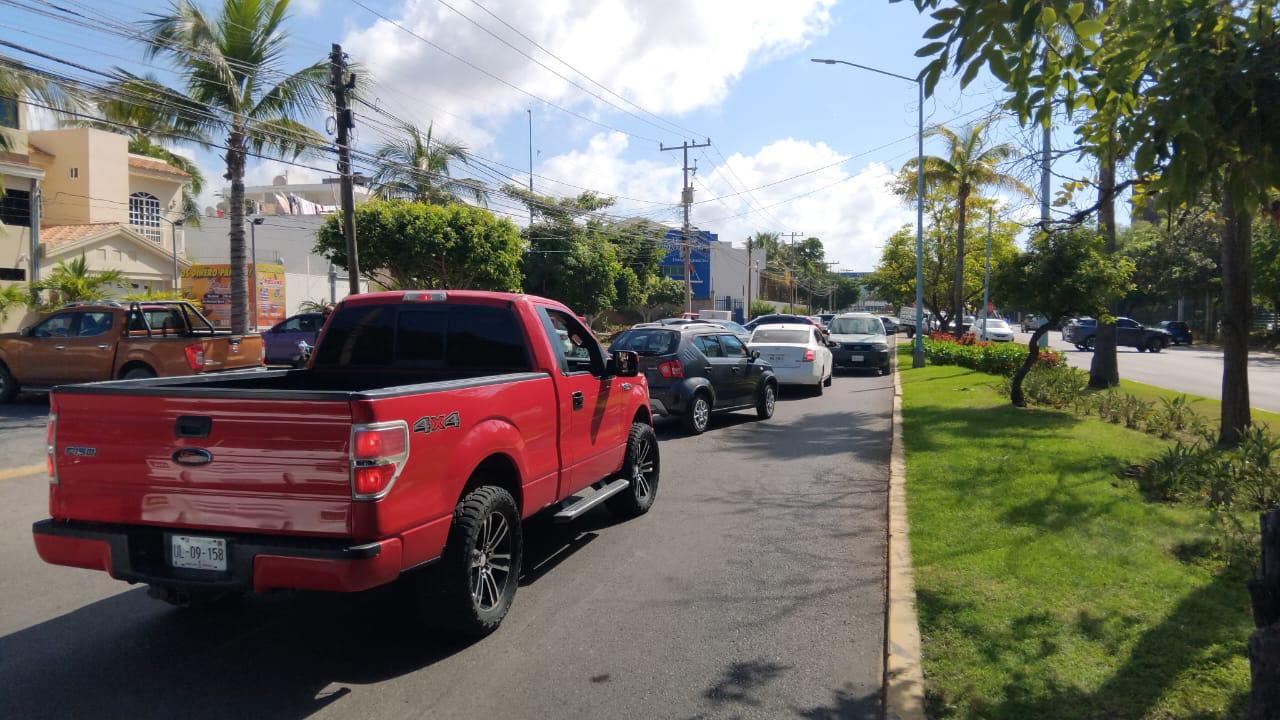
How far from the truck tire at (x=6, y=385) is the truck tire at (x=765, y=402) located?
13177 mm

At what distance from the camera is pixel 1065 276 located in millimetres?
13266

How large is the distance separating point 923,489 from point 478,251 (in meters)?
23.1

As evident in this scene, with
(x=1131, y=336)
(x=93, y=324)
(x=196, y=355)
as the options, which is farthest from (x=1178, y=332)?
(x=93, y=324)

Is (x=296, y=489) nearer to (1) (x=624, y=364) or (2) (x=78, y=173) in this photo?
(1) (x=624, y=364)

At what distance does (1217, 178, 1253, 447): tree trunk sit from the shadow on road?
29.4 feet

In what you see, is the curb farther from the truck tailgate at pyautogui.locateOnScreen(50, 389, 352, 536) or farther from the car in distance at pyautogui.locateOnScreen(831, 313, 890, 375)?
the car in distance at pyautogui.locateOnScreen(831, 313, 890, 375)

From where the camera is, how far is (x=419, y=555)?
4.35 m

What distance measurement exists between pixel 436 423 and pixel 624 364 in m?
3.02

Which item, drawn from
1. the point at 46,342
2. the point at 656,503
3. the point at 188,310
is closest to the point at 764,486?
the point at 656,503

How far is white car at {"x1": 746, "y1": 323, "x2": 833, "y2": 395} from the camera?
60.2 feet

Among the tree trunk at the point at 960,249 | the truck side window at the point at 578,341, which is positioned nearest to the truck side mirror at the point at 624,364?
the truck side window at the point at 578,341

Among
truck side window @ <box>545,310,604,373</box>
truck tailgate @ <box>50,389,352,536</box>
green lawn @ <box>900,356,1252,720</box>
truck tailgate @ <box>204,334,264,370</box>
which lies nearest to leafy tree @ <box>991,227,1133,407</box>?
green lawn @ <box>900,356,1252,720</box>

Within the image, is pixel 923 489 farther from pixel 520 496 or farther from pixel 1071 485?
pixel 520 496

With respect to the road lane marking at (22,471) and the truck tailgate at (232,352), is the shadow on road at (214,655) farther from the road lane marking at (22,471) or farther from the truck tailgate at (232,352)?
the truck tailgate at (232,352)
